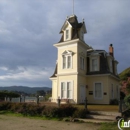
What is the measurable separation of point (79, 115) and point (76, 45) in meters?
12.2

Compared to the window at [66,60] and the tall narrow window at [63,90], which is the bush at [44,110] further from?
the window at [66,60]

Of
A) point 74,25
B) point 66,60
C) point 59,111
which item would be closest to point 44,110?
Result: point 59,111

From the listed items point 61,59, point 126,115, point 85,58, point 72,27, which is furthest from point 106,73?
point 126,115

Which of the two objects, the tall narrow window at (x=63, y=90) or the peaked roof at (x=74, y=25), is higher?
the peaked roof at (x=74, y=25)

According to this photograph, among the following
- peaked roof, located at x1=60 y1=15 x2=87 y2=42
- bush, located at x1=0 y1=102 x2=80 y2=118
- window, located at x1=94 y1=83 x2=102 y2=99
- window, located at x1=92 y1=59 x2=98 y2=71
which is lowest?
bush, located at x1=0 y1=102 x2=80 y2=118

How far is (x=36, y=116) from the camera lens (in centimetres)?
1504

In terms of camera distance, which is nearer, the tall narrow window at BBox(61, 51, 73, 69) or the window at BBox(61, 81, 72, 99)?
the window at BBox(61, 81, 72, 99)

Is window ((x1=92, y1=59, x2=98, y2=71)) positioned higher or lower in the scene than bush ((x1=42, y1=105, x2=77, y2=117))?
higher

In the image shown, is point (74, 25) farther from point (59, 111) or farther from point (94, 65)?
point (59, 111)

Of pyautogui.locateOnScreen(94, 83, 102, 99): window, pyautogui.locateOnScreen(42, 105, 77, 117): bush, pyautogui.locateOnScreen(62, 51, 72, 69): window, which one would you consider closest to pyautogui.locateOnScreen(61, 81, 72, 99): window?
pyautogui.locateOnScreen(62, 51, 72, 69): window

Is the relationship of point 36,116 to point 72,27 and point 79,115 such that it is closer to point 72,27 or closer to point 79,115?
point 79,115

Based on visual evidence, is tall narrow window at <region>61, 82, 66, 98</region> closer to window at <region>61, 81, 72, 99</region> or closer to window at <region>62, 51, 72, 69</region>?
window at <region>61, 81, 72, 99</region>

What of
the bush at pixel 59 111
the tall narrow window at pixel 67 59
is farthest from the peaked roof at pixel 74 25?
the bush at pixel 59 111

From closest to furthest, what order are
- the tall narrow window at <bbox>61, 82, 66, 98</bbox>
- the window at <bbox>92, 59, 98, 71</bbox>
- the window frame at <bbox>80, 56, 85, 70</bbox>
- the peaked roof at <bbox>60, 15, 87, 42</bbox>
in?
the tall narrow window at <bbox>61, 82, 66, 98</bbox> → the window frame at <bbox>80, 56, 85, 70</bbox> → the peaked roof at <bbox>60, 15, 87, 42</bbox> → the window at <bbox>92, 59, 98, 71</bbox>
